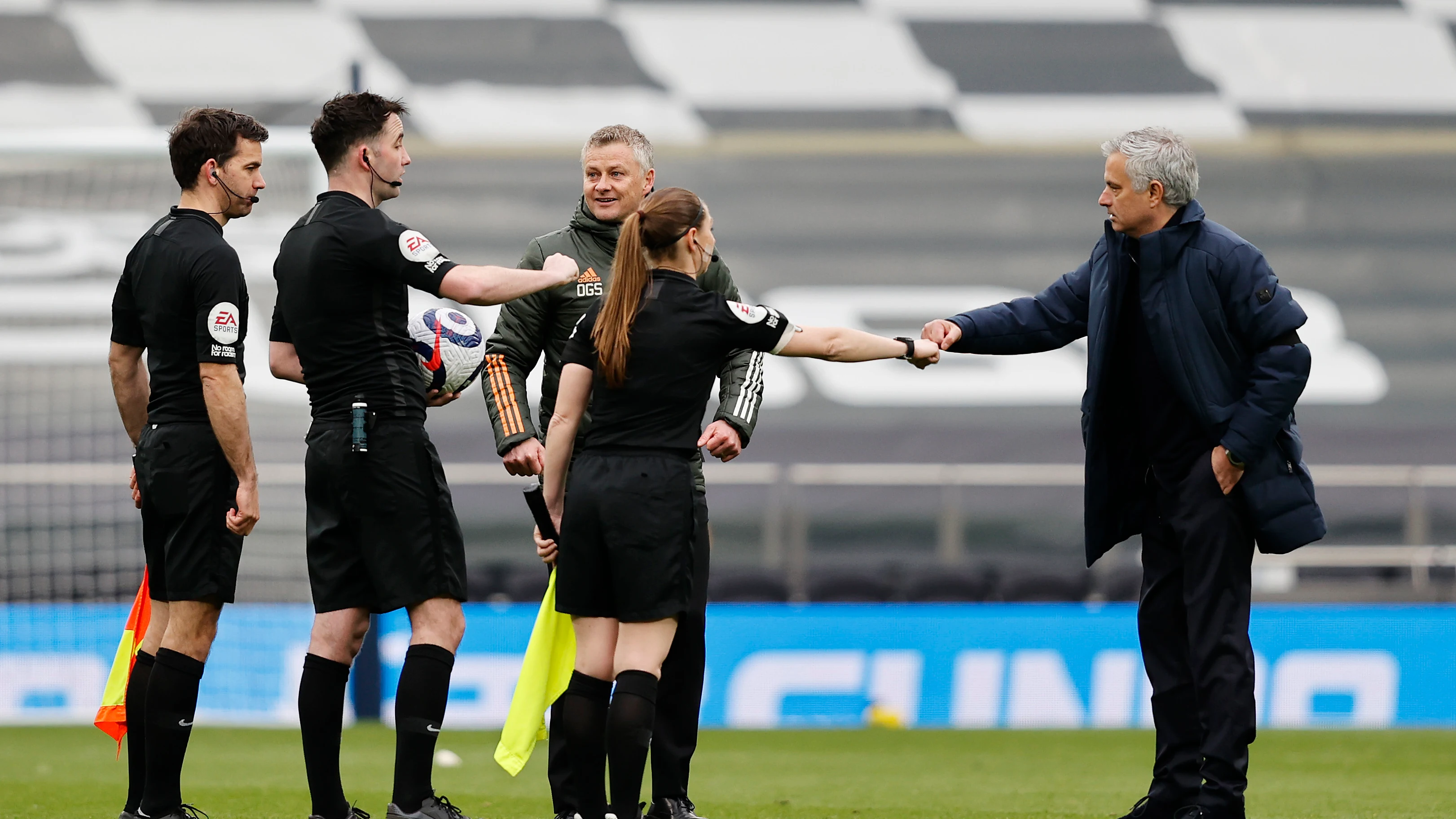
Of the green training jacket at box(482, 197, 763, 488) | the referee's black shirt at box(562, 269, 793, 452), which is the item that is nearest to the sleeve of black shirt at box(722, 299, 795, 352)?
the referee's black shirt at box(562, 269, 793, 452)

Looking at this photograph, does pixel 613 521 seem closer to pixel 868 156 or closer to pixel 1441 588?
pixel 1441 588

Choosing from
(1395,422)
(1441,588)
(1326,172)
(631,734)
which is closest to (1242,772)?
(631,734)

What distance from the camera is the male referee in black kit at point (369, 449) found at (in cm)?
362

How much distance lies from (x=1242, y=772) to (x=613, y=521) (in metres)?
1.54

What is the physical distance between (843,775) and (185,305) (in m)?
2.99

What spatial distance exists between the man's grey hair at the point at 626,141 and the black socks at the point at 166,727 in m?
1.55

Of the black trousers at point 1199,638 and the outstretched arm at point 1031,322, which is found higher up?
the outstretched arm at point 1031,322

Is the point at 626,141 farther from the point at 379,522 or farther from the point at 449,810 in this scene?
the point at 449,810

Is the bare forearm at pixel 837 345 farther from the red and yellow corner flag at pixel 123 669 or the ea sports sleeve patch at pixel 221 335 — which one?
the red and yellow corner flag at pixel 123 669

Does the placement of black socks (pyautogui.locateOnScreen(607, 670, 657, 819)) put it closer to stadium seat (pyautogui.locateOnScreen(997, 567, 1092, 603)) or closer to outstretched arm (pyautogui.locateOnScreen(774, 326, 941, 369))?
outstretched arm (pyautogui.locateOnScreen(774, 326, 941, 369))

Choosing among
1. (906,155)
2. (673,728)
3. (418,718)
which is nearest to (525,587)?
(673,728)

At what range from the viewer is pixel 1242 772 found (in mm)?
3750

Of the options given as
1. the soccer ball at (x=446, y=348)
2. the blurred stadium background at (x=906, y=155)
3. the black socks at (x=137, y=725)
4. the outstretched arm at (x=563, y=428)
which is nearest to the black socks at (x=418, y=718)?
the outstretched arm at (x=563, y=428)

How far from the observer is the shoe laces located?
368 cm
